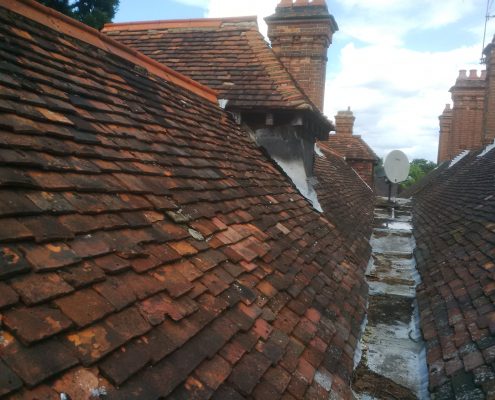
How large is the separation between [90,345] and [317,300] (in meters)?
2.39

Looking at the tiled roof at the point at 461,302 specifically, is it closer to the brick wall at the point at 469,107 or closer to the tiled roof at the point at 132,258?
the tiled roof at the point at 132,258

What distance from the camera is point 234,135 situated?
583 centimetres

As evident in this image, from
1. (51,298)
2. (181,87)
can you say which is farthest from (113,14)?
(51,298)

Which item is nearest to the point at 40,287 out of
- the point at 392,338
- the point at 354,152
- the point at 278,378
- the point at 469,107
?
the point at 278,378

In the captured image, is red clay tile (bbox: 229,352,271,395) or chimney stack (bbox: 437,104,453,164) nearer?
red clay tile (bbox: 229,352,271,395)

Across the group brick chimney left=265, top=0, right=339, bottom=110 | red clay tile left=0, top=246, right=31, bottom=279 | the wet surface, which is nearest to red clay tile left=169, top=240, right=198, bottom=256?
red clay tile left=0, top=246, right=31, bottom=279

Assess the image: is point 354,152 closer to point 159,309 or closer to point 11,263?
point 159,309

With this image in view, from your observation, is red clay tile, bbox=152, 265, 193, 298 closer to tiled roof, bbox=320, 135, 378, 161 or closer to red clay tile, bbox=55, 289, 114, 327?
red clay tile, bbox=55, 289, 114, 327

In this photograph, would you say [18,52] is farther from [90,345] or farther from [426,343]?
[426,343]

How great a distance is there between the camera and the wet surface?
339cm

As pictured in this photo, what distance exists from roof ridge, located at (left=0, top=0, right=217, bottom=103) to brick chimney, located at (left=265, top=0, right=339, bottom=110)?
5.17 meters

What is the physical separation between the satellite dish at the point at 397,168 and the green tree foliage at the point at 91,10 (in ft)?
46.2

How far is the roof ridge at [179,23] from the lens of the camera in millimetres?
8219

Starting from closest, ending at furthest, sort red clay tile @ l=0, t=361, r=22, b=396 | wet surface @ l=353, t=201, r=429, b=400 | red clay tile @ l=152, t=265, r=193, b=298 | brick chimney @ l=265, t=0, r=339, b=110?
red clay tile @ l=0, t=361, r=22, b=396, red clay tile @ l=152, t=265, r=193, b=298, wet surface @ l=353, t=201, r=429, b=400, brick chimney @ l=265, t=0, r=339, b=110
